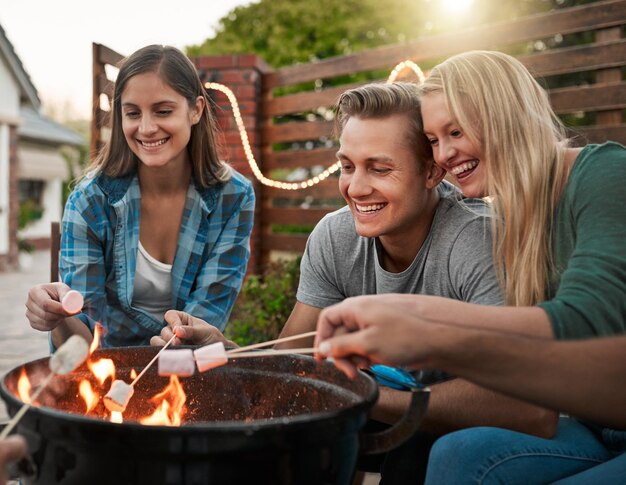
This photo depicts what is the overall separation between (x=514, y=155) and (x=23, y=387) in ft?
3.71

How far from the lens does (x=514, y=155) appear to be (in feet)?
4.98

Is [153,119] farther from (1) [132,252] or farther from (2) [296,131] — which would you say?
(2) [296,131]

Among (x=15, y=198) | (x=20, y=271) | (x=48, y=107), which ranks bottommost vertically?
(x=20, y=271)

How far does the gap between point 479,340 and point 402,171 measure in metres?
0.76

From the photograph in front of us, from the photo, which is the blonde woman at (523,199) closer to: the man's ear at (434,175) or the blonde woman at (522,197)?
the blonde woman at (522,197)

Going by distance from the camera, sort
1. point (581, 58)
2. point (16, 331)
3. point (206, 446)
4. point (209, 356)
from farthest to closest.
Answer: point (16, 331) < point (581, 58) < point (209, 356) < point (206, 446)

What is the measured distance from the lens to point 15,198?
1445 centimetres

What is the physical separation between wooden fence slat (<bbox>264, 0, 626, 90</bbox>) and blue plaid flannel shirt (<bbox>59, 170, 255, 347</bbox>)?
2.32m

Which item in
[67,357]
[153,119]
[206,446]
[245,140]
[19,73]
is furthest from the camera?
[19,73]

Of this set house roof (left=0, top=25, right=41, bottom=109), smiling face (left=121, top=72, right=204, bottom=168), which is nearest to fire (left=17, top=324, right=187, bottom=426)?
smiling face (left=121, top=72, right=204, bottom=168)

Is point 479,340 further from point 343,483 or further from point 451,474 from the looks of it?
point 451,474

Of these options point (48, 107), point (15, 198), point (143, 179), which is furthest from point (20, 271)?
point (48, 107)

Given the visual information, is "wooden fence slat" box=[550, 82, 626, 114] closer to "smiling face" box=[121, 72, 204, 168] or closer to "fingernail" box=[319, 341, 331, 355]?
"smiling face" box=[121, 72, 204, 168]

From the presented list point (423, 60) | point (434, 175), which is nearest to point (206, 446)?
point (434, 175)
